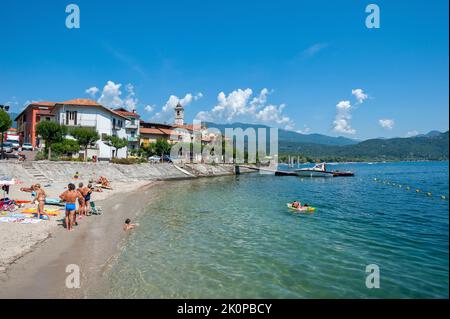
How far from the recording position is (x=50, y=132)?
46.0 m

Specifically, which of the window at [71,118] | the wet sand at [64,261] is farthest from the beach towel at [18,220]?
the window at [71,118]

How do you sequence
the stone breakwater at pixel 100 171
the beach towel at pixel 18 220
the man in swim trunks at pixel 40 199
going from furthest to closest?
the stone breakwater at pixel 100 171 → the man in swim trunks at pixel 40 199 → the beach towel at pixel 18 220

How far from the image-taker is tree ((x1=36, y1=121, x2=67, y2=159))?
4566 cm

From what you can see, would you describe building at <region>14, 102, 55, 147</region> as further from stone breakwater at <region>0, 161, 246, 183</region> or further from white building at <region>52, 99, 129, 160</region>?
stone breakwater at <region>0, 161, 246, 183</region>

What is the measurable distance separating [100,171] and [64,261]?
35538mm

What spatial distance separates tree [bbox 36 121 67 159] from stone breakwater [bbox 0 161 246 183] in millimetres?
6667

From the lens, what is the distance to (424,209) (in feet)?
88.6

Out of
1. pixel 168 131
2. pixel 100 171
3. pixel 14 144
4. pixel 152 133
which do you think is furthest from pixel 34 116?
pixel 168 131

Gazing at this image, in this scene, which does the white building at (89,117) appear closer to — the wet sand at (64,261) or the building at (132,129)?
the building at (132,129)

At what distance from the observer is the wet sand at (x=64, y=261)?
8.89 meters

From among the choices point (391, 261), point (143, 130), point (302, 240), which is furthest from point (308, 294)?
point (143, 130)

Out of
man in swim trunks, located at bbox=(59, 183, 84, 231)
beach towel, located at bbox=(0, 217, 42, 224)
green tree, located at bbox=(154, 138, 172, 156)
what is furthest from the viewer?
green tree, located at bbox=(154, 138, 172, 156)

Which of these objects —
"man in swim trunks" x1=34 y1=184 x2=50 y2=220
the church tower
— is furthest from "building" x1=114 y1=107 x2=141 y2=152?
"man in swim trunks" x1=34 y1=184 x2=50 y2=220

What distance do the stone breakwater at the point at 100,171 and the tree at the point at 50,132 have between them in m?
6.67
